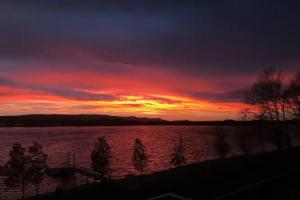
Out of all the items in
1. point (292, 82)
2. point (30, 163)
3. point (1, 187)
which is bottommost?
point (1, 187)

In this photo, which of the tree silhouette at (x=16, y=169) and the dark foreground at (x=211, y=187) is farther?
the tree silhouette at (x=16, y=169)

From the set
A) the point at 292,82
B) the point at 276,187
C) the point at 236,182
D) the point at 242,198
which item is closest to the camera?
the point at 242,198

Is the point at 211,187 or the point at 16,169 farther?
the point at 16,169

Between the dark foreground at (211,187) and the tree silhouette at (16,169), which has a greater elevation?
the dark foreground at (211,187)

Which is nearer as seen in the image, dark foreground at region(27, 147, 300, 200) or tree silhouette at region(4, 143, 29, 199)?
dark foreground at region(27, 147, 300, 200)

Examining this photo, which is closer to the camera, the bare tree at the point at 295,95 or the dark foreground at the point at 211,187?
the dark foreground at the point at 211,187

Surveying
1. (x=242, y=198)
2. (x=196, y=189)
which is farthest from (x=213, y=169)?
(x=242, y=198)

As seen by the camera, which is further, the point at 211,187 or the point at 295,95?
the point at 295,95

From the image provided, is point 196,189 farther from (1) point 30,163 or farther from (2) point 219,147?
(2) point 219,147

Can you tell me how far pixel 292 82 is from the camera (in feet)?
168

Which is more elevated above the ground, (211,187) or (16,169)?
(211,187)

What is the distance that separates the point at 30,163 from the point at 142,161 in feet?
73.5

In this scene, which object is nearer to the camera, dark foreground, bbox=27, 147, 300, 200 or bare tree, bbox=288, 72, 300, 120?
dark foreground, bbox=27, 147, 300, 200

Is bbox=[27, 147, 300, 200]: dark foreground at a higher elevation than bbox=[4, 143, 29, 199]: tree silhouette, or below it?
higher
